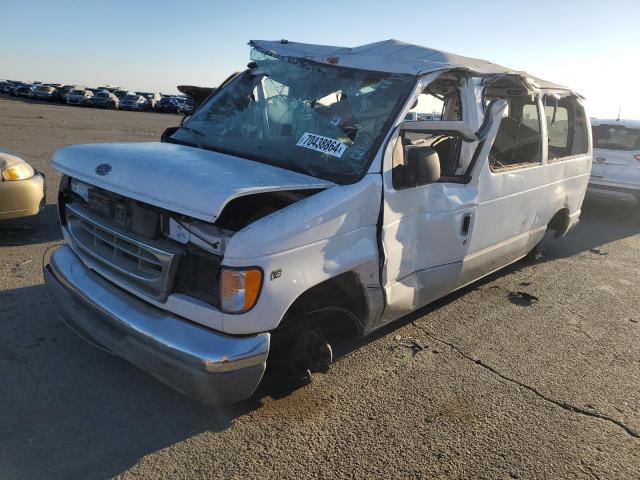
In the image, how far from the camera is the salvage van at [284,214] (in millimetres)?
2547

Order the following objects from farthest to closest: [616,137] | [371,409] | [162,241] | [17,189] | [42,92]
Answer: [42,92] → [616,137] → [17,189] → [371,409] → [162,241]

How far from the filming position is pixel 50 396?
2.98 m

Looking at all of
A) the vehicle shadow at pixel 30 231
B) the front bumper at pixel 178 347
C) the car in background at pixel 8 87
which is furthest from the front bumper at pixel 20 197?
the car in background at pixel 8 87

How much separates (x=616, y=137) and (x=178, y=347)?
9245 millimetres

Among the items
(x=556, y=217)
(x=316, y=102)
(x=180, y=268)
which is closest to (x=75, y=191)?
(x=180, y=268)

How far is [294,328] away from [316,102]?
1592 mm

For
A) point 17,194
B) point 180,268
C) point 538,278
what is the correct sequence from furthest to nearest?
point 538,278
point 17,194
point 180,268

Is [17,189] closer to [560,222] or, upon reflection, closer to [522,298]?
[522,298]

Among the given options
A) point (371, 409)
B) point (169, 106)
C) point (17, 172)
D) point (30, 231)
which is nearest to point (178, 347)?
point (371, 409)

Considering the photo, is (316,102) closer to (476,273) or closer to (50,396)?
(476,273)

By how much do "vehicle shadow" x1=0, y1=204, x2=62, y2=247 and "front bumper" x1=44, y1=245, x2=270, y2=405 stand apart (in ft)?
10.4

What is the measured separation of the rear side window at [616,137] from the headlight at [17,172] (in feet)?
29.9

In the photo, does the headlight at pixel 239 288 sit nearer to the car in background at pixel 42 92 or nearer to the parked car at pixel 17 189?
the parked car at pixel 17 189

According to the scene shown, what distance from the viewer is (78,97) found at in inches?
1641
